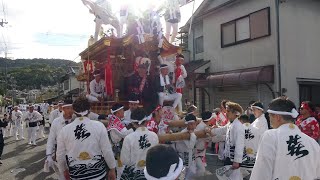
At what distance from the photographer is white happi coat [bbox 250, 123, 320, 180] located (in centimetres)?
301

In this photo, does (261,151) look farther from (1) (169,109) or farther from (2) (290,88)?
(2) (290,88)

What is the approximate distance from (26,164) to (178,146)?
6.04 metres

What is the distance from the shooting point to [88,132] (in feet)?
13.4

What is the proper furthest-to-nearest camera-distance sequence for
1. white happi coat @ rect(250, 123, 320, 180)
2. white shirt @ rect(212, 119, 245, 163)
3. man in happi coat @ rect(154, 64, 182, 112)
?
man in happi coat @ rect(154, 64, 182, 112) → white shirt @ rect(212, 119, 245, 163) → white happi coat @ rect(250, 123, 320, 180)

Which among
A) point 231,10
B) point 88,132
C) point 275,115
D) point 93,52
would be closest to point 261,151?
point 275,115

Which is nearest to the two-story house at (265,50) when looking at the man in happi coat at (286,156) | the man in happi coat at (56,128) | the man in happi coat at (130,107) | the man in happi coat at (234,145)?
the man in happi coat at (130,107)

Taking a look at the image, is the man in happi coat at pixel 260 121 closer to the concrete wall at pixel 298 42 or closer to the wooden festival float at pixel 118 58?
the wooden festival float at pixel 118 58

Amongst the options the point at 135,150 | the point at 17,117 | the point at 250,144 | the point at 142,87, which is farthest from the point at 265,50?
→ the point at 17,117

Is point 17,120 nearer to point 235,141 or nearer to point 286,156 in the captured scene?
point 235,141

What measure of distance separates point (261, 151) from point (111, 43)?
4346mm

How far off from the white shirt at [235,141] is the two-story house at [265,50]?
7.62m

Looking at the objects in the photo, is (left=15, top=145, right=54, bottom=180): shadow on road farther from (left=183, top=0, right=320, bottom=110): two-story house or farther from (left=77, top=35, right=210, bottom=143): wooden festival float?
(left=183, top=0, right=320, bottom=110): two-story house

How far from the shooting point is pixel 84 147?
4.06 meters

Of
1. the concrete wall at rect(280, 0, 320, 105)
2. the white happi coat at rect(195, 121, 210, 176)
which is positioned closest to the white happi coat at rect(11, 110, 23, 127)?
the concrete wall at rect(280, 0, 320, 105)
